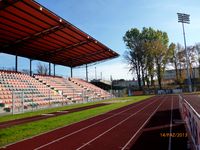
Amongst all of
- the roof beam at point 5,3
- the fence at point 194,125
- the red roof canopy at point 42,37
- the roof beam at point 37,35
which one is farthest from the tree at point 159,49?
the fence at point 194,125

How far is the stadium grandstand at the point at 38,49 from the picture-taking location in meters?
27.8

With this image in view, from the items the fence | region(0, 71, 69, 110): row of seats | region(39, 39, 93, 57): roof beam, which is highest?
region(39, 39, 93, 57): roof beam

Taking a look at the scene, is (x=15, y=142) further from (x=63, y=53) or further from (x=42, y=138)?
(x=63, y=53)

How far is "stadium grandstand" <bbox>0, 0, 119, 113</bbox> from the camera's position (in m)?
27.8

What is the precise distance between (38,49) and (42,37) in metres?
6.25

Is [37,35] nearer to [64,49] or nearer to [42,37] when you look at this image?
[42,37]

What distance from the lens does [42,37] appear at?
36.2m

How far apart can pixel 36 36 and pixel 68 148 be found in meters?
27.5

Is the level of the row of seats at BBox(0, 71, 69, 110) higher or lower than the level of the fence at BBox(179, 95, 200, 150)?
higher

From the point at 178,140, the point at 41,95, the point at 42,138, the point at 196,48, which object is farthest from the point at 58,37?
the point at 196,48

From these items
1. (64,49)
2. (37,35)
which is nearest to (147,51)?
(64,49)

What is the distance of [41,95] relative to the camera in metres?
36.2

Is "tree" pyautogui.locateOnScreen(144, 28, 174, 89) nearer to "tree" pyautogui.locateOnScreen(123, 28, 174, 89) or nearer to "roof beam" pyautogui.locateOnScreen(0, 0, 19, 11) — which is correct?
"tree" pyautogui.locateOnScreen(123, 28, 174, 89)

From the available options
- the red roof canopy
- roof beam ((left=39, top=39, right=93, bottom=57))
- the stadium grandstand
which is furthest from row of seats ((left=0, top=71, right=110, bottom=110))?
the red roof canopy
